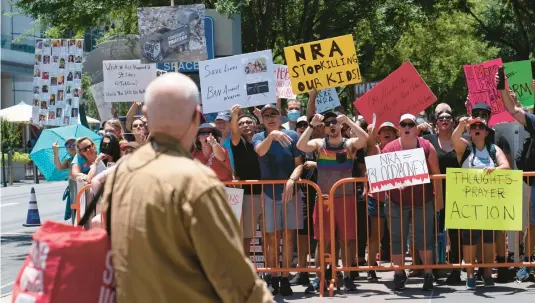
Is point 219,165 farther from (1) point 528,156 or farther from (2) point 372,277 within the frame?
(1) point 528,156

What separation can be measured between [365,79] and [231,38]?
13.6m

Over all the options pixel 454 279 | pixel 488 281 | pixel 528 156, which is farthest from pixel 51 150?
pixel 528 156

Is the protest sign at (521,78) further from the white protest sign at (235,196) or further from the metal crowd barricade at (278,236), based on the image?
the white protest sign at (235,196)

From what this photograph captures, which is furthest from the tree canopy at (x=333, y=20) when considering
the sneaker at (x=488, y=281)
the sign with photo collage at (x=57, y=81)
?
the sneaker at (x=488, y=281)

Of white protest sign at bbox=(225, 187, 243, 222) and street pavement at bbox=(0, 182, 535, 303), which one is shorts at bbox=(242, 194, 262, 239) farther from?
street pavement at bbox=(0, 182, 535, 303)

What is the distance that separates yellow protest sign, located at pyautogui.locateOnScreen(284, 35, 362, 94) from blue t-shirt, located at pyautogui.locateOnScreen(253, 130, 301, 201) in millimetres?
1089

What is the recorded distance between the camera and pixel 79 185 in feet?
33.9

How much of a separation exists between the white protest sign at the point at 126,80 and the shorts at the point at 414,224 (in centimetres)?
443

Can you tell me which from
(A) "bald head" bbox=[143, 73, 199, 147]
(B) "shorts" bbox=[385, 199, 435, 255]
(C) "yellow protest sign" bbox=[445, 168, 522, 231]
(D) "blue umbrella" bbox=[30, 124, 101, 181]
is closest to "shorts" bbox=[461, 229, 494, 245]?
(C) "yellow protest sign" bbox=[445, 168, 522, 231]

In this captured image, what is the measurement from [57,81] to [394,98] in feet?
26.0

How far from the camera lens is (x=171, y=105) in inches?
132

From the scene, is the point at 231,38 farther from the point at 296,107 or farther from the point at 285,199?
the point at 285,199

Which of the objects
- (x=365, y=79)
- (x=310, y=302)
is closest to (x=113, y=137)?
(x=310, y=302)

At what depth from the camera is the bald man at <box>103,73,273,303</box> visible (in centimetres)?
322
